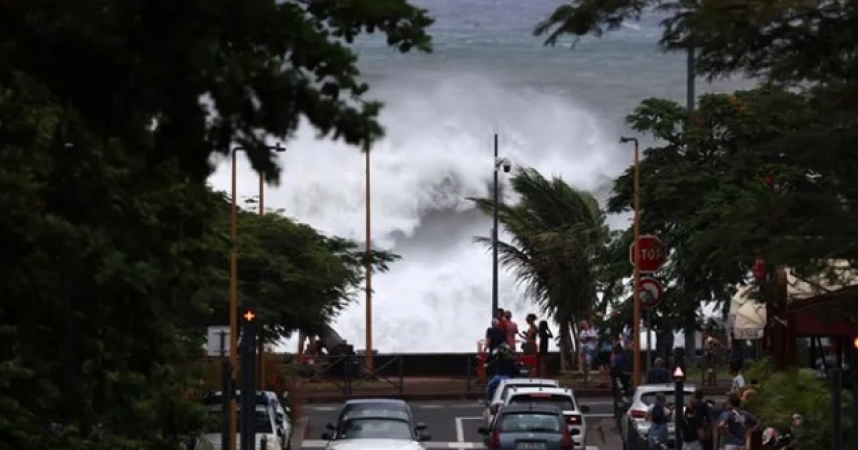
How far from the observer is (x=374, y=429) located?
35062 millimetres

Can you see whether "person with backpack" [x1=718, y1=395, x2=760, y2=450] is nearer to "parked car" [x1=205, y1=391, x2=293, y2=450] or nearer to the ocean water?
"parked car" [x1=205, y1=391, x2=293, y2=450]

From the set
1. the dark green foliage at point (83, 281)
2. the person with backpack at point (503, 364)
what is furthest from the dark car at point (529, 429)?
the dark green foliage at point (83, 281)

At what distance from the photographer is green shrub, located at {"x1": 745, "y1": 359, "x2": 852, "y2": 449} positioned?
27.4 meters

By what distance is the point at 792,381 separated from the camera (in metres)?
32.8

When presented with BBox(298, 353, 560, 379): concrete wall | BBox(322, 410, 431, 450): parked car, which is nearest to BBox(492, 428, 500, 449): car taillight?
BBox(322, 410, 431, 450): parked car

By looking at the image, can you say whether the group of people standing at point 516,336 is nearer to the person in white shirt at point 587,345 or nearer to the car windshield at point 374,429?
the person in white shirt at point 587,345

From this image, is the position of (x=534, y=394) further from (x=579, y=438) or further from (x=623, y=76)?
(x=623, y=76)

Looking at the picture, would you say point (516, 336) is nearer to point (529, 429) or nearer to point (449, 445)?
point (449, 445)

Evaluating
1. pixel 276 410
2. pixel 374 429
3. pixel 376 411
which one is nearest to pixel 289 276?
pixel 276 410

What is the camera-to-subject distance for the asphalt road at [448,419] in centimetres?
4088

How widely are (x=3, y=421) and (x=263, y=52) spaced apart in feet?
27.8

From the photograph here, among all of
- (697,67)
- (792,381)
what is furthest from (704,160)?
(697,67)

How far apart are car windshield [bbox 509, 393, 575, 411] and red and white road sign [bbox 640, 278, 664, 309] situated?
16.0 ft

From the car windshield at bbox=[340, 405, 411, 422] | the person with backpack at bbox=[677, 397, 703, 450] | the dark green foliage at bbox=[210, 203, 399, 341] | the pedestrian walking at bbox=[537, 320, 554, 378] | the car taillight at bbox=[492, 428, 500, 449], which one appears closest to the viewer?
the person with backpack at bbox=[677, 397, 703, 450]
